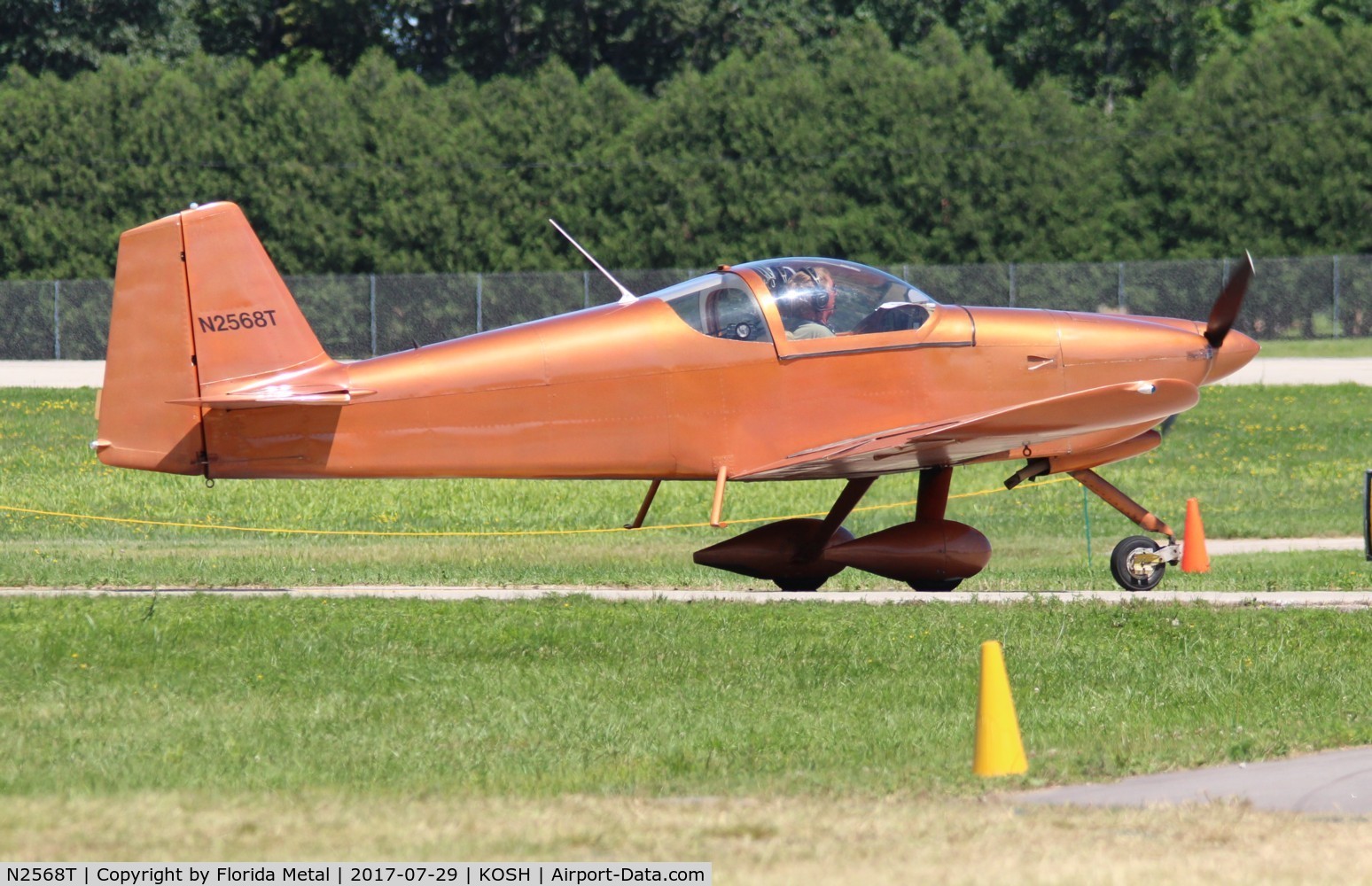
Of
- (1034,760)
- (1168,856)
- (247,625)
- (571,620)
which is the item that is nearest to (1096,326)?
(571,620)

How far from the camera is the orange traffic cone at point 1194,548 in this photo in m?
18.0

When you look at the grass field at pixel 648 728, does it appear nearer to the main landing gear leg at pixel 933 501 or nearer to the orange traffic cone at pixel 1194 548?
the main landing gear leg at pixel 933 501

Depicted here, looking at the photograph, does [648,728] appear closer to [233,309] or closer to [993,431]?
[993,431]

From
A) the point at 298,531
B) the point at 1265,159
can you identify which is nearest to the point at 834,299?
the point at 298,531

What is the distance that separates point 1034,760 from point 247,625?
216 inches

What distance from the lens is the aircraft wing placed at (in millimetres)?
12750

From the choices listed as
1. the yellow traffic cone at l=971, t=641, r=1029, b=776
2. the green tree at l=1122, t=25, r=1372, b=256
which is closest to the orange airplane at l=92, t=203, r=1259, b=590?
the yellow traffic cone at l=971, t=641, r=1029, b=776

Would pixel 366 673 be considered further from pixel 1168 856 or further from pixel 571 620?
pixel 1168 856

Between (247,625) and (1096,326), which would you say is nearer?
(247,625)

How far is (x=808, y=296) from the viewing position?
524 inches

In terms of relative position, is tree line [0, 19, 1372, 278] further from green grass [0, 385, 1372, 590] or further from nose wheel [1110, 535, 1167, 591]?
nose wheel [1110, 535, 1167, 591]

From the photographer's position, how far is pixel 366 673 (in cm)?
1042

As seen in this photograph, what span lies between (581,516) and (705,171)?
82.9ft

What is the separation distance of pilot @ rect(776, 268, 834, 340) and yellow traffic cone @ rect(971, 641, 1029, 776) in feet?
17.5
